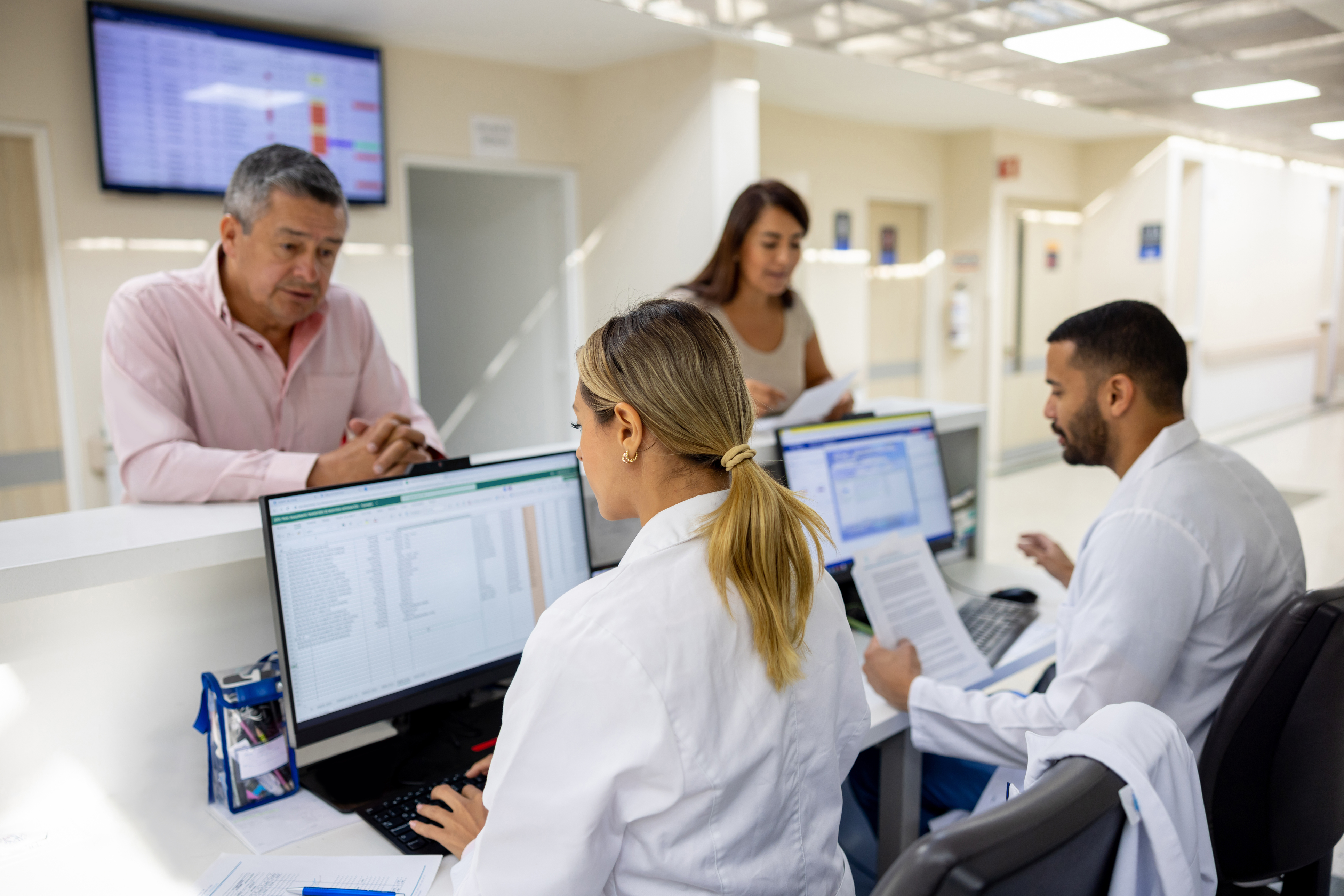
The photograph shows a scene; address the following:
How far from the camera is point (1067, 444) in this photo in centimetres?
172

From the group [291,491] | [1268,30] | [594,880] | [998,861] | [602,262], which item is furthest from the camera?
[602,262]

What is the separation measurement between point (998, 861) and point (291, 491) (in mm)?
993

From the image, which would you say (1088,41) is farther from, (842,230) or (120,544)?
(842,230)

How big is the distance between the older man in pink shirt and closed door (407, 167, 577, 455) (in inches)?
126

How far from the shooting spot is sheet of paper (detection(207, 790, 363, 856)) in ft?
3.87

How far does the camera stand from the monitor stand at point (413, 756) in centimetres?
130

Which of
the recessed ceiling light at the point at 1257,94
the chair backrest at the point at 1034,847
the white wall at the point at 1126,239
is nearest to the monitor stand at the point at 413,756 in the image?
the chair backrest at the point at 1034,847

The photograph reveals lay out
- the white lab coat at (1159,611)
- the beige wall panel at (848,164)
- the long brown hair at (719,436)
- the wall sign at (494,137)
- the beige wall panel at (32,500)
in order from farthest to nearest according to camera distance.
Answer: the beige wall panel at (848,164), the wall sign at (494,137), the beige wall panel at (32,500), the white lab coat at (1159,611), the long brown hair at (719,436)

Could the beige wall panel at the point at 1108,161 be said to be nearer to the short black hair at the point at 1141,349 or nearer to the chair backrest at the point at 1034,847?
the short black hair at the point at 1141,349

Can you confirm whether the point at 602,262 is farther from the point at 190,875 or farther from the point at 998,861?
the point at 998,861

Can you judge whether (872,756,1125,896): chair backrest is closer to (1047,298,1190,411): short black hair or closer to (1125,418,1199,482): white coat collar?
(1125,418,1199,482): white coat collar

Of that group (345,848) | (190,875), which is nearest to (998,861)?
(345,848)

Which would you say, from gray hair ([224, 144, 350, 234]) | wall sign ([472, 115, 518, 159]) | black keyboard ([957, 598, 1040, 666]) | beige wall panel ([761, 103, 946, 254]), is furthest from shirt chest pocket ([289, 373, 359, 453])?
beige wall panel ([761, 103, 946, 254])

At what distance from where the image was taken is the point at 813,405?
2.13 m
